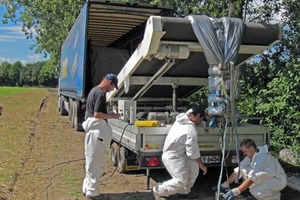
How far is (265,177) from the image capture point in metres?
5.38

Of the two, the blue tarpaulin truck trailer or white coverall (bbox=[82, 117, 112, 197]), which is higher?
the blue tarpaulin truck trailer

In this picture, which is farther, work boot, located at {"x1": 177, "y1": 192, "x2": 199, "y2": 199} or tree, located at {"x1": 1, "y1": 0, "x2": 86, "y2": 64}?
tree, located at {"x1": 1, "y1": 0, "x2": 86, "y2": 64}

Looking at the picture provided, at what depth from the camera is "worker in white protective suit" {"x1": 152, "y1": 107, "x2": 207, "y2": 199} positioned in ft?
18.2

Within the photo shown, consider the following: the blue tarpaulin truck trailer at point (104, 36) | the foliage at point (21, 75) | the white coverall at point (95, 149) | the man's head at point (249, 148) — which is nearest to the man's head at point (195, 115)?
the man's head at point (249, 148)

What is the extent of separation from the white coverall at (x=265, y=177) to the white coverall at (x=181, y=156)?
79 cm

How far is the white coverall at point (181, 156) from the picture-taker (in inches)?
219

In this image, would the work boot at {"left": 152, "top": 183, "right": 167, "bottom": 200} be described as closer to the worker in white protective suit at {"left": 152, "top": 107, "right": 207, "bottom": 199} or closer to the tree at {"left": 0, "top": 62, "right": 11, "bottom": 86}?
the worker in white protective suit at {"left": 152, "top": 107, "right": 207, "bottom": 199}

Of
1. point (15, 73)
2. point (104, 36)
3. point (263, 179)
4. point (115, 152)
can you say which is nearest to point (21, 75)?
point (15, 73)

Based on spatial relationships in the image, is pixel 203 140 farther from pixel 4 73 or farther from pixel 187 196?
pixel 4 73

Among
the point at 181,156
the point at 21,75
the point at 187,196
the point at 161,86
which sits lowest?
Answer: the point at 187,196

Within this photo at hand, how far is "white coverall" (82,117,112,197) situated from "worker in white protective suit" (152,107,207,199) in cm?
89

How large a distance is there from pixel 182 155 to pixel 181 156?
21mm

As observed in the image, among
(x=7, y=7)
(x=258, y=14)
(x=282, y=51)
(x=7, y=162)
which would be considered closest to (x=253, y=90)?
(x=282, y=51)

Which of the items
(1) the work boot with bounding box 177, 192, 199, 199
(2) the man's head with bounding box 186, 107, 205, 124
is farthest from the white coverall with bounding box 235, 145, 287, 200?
(1) the work boot with bounding box 177, 192, 199, 199
